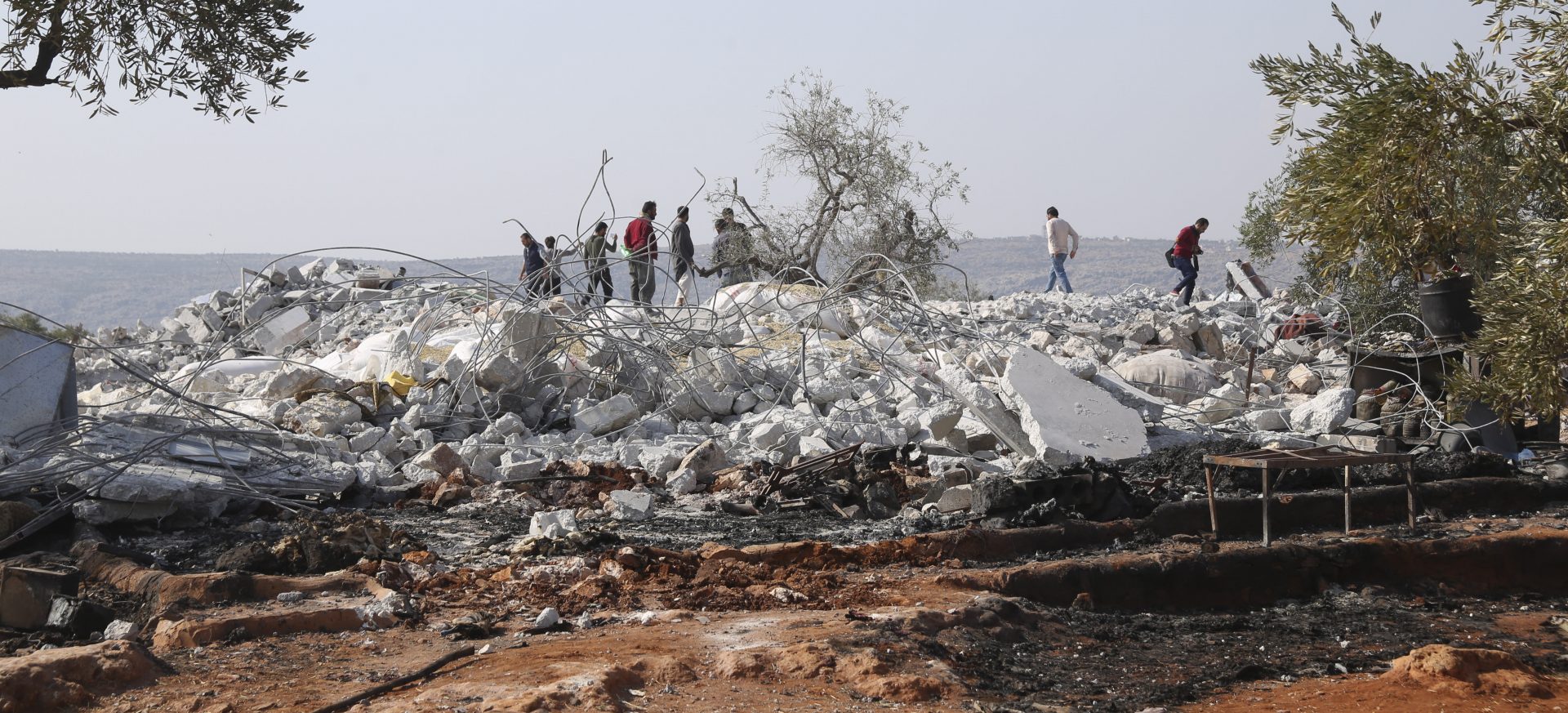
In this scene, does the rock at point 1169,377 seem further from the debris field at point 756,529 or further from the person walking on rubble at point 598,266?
the person walking on rubble at point 598,266

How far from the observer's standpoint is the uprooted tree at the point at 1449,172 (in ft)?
16.1

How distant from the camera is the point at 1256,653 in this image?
4.55 metres

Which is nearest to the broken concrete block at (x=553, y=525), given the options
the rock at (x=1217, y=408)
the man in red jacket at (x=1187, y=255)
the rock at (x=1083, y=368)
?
the rock at (x=1083, y=368)

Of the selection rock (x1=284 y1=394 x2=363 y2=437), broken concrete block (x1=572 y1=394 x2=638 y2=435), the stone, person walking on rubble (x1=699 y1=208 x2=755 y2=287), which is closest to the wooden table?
the stone

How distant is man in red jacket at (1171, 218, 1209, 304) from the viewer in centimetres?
1658

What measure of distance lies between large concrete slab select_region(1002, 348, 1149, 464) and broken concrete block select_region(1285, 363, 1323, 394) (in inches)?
139

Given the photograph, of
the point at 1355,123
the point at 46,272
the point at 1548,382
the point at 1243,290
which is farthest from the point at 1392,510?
the point at 46,272

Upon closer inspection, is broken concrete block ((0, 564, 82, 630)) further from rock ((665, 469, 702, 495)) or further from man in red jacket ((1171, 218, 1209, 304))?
man in red jacket ((1171, 218, 1209, 304))

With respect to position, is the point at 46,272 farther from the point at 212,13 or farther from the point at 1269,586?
the point at 1269,586

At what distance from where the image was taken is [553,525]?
5.90m

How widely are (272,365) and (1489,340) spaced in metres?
10.4

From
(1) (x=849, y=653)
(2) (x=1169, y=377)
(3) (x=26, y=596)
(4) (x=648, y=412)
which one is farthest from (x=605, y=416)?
(2) (x=1169, y=377)

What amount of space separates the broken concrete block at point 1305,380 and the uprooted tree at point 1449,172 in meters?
6.34

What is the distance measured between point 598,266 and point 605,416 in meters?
1.26
